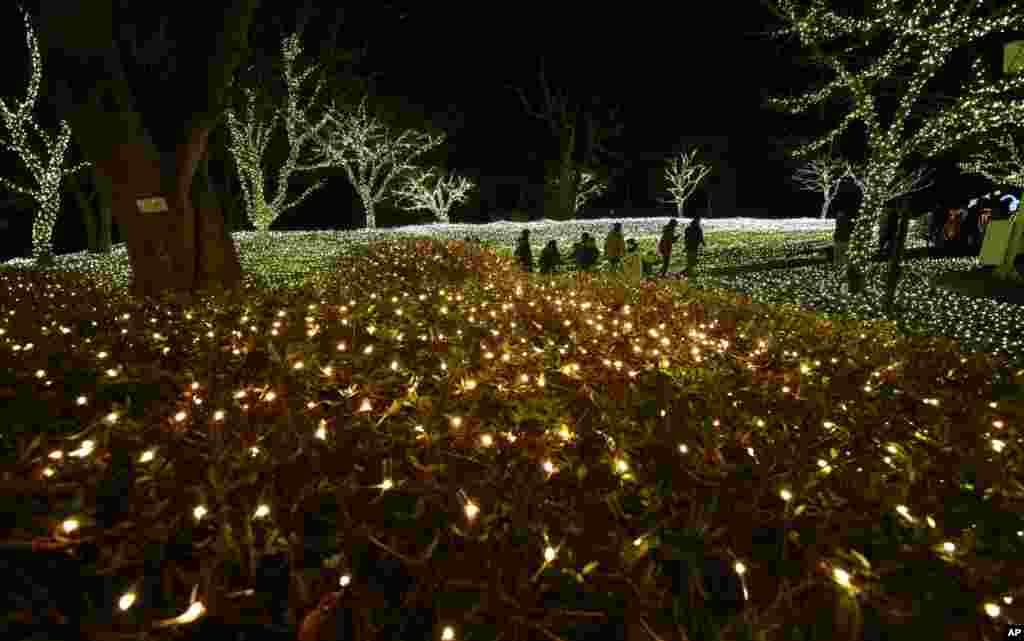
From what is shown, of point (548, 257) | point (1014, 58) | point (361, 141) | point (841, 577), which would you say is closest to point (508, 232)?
point (548, 257)

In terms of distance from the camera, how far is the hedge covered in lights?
1906mm

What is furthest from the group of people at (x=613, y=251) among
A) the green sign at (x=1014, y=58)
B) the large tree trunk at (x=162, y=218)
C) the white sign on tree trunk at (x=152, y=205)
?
the white sign on tree trunk at (x=152, y=205)

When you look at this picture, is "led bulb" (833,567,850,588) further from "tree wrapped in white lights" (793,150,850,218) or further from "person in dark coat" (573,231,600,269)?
"tree wrapped in white lights" (793,150,850,218)

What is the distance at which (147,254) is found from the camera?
7980 millimetres

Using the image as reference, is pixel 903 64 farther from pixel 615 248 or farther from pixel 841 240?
pixel 615 248

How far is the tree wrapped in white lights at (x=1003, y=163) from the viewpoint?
62.2ft

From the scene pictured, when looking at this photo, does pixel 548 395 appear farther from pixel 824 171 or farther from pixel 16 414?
pixel 824 171

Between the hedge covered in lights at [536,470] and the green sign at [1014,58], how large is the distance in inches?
556

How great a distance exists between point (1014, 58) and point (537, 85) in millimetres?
27833

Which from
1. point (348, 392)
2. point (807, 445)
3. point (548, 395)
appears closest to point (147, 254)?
point (348, 392)

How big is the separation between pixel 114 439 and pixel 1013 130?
1057 inches

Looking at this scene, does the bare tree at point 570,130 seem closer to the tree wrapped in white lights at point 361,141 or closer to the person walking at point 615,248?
the tree wrapped in white lights at point 361,141

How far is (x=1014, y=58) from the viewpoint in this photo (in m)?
14.1

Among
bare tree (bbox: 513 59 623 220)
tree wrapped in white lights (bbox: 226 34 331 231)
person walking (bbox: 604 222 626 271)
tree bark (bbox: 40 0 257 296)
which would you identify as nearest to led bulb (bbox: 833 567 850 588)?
tree bark (bbox: 40 0 257 296)
